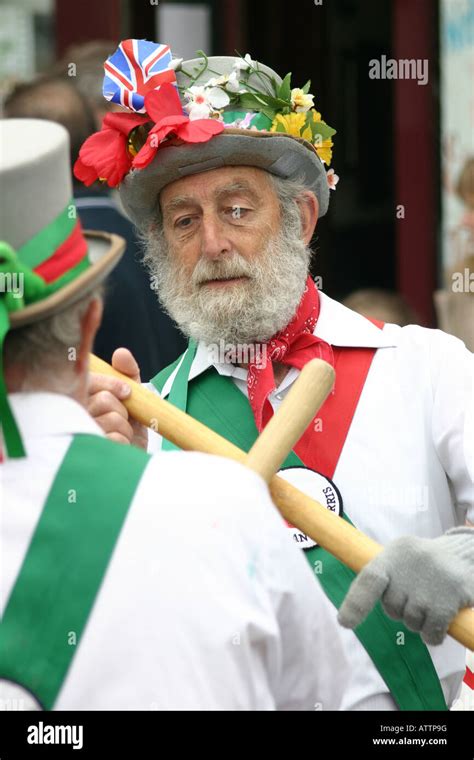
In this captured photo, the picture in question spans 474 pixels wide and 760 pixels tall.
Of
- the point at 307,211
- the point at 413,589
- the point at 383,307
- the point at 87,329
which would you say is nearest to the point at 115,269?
the point at 383,307

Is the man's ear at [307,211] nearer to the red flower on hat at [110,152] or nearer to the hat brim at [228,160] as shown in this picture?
the hat brim at [228,160]

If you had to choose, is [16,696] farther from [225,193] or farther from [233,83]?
[233,83]

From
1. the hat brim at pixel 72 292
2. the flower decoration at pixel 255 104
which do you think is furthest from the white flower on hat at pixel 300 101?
the hat brim at pixel 72 292

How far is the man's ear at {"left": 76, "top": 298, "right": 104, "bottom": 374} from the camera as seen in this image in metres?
2.26

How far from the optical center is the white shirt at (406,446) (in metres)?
3.18

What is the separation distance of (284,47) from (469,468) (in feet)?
17.3

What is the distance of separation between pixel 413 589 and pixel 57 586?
73 centimetres

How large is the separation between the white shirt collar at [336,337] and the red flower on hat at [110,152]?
42 cm

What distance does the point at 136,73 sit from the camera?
3414 millimetres

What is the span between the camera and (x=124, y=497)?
2.17 m

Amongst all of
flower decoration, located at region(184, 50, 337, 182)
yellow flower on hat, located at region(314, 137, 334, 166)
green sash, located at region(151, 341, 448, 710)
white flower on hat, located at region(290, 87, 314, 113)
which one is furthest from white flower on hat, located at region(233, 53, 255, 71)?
green sash, located at region(151, 341, 448, 710)

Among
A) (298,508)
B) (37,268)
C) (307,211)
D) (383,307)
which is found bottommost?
(383,307)

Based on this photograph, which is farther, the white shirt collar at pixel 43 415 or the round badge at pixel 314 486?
the round badge at pixel 314 486

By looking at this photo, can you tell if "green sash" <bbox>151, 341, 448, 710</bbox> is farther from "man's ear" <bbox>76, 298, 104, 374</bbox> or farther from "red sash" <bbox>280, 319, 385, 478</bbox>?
"man's ear" <bbox>76, 298, 104, 374</bbox>
